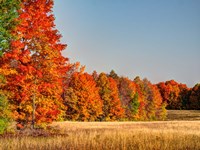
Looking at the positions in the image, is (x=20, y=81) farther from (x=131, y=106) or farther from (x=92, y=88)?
(x=131, y=106)

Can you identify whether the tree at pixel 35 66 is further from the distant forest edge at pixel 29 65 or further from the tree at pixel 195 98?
the tree at pixel 195 98

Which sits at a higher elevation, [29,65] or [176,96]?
[176,96]

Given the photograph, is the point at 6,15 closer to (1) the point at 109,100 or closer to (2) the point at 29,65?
(2) the point at 29,65

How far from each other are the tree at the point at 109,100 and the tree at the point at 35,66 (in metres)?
55.4

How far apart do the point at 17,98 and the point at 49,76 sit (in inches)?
106

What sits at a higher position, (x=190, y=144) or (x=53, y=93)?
(x=53, y=93)

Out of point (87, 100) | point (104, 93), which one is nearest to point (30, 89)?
point (87, 100)

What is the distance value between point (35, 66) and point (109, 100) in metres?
57.0

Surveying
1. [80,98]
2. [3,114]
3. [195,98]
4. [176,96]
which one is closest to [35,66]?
[3,114]

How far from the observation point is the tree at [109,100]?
80.3 m

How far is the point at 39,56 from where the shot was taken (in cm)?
2433

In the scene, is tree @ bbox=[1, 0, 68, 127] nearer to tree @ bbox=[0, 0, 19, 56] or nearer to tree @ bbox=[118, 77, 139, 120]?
tree @ bbox=[0, 0, 19, 56]

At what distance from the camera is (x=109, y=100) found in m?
80.4

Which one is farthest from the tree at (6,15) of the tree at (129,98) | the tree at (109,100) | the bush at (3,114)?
the tree at (129,98)
